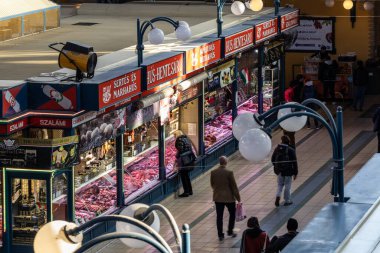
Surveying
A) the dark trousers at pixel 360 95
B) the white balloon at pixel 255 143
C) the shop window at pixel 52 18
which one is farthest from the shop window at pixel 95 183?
the dark trousers at pixel 360 95

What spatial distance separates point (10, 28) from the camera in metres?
24.1

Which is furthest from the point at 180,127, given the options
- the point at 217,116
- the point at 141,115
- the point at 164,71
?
the point at 141,115

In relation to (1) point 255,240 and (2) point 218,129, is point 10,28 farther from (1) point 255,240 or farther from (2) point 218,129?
(1) point 255,240

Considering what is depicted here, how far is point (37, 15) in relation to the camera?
25203mm

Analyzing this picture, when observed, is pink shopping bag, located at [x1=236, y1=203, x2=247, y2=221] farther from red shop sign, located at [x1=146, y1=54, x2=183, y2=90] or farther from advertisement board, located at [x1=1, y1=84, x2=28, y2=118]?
advertisement board, located at [x1=1, y1=84, x2=28, y2=118]

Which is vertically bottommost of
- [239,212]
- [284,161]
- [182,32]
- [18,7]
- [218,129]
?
[239,212]

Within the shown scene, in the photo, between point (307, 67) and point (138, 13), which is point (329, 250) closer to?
point (138, 13)

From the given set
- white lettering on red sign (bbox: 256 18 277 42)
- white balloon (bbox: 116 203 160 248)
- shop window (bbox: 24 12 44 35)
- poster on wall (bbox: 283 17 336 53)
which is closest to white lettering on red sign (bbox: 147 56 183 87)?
shop window (bbox: 24 12 44 35)

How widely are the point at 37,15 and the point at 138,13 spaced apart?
19.8 feet

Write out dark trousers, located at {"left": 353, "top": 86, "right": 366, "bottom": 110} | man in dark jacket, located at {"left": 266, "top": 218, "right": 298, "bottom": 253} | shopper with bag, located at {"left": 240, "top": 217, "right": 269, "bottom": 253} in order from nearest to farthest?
man in dark jacket, located at {"left": 266, "top": 218, "right": 298, "bottom": 253} < shopper with bag, located at {"left": 240, "top": 217, "right": 269, "bottom": 253} < dark trousers, located at {"left": 353, "top": 86, "right": 366, "bottom": 110}

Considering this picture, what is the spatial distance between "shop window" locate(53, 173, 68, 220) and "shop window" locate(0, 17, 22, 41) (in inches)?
223

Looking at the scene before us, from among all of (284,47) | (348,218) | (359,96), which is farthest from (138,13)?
(348,218)

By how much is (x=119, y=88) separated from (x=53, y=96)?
5.32ft

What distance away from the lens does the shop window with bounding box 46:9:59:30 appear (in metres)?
25.8
